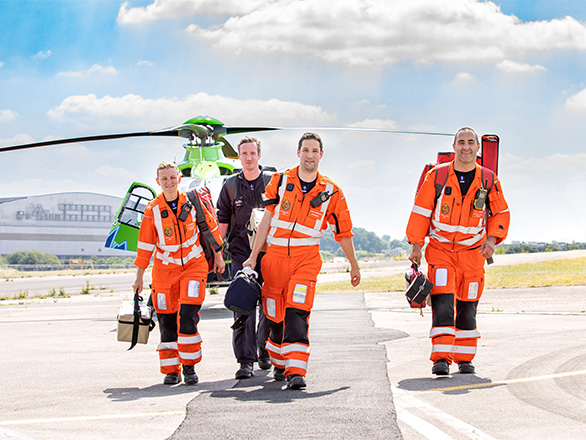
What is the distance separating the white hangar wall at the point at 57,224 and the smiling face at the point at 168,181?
102810 millimetres

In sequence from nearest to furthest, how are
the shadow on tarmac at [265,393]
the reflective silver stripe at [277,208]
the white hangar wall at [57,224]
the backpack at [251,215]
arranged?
the shadow on tarmac at [265,393], the reflective silver stripe at [277,208], the backpack at [251,215], the white hangar wall at [57,224]

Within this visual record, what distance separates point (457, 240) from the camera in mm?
6613

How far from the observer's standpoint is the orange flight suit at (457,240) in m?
6.52

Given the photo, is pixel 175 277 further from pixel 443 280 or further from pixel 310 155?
pixel 443 280

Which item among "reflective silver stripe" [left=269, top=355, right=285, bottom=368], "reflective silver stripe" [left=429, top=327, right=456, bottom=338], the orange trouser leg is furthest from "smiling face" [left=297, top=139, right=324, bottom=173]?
"reflective silver stripe" [left=429, top=327, right=456, bottom=338]

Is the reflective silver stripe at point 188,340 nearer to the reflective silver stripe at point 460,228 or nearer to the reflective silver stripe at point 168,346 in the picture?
the reflective silver stripe at point 168,346

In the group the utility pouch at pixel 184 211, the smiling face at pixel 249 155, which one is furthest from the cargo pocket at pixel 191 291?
the smiling face at pixel 249 155

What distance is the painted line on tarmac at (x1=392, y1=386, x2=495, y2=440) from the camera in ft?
13.4

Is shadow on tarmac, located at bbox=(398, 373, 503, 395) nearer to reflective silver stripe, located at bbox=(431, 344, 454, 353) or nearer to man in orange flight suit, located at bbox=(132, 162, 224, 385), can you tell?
reflective silver stripe, located at bbox=(431, 344, 454, 353)

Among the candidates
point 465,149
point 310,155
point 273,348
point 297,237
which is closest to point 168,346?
point 273,348

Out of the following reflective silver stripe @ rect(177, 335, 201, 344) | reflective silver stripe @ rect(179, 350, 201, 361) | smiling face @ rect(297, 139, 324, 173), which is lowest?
reflective silver stripe @ rect(179, 350, 201, 361)

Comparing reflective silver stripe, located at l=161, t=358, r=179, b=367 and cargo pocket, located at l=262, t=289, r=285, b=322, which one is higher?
Result: cargo pocket, located at l=262, t=289, r=285, b=322

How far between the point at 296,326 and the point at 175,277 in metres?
1.41

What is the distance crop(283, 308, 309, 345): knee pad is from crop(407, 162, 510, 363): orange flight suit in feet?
4.33
